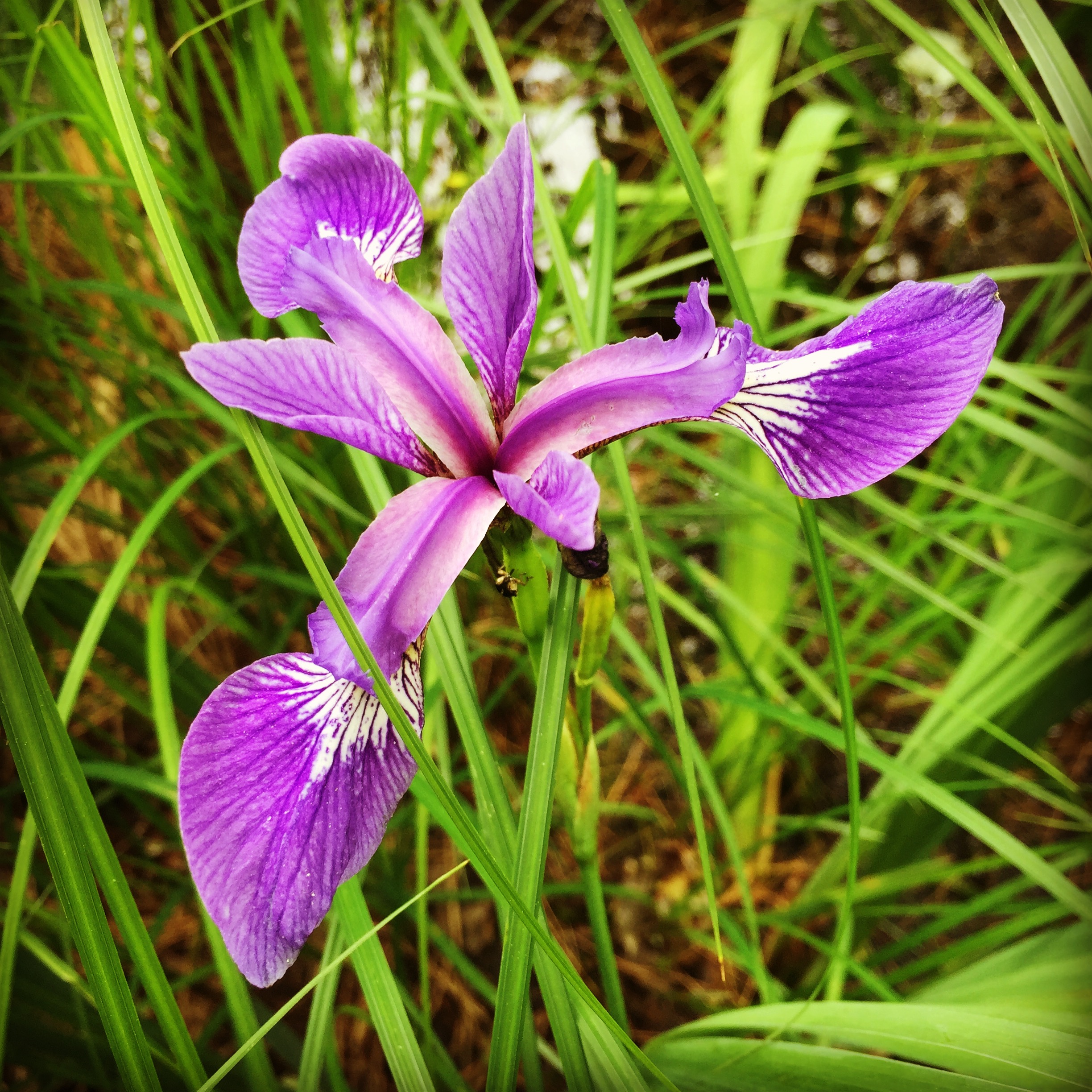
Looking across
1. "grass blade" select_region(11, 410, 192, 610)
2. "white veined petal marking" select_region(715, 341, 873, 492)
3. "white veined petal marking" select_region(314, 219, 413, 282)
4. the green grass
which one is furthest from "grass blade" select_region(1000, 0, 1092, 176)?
"grass blade" select_region(11, 410, 192, 610)

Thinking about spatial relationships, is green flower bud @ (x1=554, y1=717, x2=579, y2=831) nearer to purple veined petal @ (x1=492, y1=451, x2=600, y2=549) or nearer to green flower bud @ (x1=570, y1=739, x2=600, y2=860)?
green flower bud @ (x1=570, y1=739, x2=600, y2=860)

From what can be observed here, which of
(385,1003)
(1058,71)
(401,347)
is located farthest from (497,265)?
(385,1003)

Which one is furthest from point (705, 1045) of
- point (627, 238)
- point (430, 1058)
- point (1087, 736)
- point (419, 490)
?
point (1087, 736)

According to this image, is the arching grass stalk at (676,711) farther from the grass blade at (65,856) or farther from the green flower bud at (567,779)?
the grass blade at (65,856)

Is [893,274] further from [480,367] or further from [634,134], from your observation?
[480,367]

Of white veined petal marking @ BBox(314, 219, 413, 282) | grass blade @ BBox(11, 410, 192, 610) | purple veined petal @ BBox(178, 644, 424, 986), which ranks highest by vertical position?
white veined petal marking @ BBox(314, 219, 413, 282)
